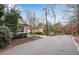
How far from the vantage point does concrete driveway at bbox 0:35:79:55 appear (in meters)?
4.16

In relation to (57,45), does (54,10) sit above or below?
above

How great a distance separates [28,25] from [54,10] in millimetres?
564

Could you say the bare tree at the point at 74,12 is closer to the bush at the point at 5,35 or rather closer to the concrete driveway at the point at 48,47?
the concrete driveway at the point at 48,47

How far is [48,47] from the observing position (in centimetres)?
423

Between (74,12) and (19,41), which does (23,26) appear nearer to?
(19,41)

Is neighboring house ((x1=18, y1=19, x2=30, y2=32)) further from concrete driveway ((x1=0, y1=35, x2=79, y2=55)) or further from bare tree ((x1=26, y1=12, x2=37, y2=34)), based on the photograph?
concrete driveway ((x1=0, y1=35, x2=79, y2=55))

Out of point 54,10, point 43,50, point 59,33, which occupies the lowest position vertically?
point 43,50

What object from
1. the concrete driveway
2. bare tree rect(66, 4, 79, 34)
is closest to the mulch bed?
the concrete driveway

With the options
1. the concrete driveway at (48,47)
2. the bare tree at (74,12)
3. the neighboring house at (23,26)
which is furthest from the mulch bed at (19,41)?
the bare tree at (74,12)

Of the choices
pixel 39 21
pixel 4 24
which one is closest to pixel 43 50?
pixel 39 21
